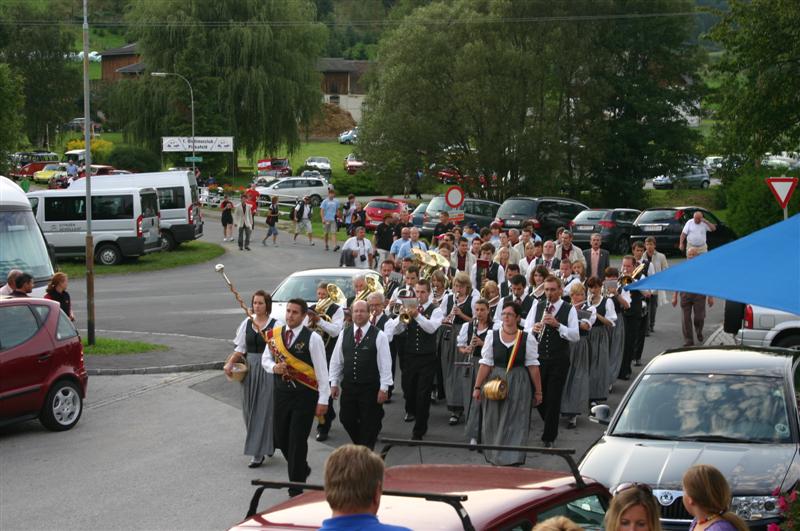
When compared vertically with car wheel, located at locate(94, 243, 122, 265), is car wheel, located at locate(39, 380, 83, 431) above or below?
above

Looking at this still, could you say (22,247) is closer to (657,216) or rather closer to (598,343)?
(598,343)

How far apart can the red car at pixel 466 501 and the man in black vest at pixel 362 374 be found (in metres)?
5.95

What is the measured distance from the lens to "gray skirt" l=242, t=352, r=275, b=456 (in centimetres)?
1161

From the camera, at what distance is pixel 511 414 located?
37.4 ft

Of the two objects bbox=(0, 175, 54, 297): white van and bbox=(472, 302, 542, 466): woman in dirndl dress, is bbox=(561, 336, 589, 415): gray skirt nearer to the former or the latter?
bbox=(472, 302, 542, 466): woman in dirndl dress

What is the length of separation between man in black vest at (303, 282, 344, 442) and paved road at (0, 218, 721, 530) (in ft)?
0.58

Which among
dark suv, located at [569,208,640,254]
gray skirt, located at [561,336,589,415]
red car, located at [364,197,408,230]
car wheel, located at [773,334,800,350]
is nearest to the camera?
gray skirt, located at [561,336,589,415]

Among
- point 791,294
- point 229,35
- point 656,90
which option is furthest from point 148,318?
point 229,35

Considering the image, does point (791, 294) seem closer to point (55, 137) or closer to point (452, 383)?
point (452, 383)

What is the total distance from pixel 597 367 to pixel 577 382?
913mm

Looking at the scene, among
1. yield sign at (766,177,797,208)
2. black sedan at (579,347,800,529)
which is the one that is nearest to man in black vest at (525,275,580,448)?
black sedan at (579,347,800,529)

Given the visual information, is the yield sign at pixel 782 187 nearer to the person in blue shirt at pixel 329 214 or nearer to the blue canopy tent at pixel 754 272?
the blue canopy tent at pixel 754 272

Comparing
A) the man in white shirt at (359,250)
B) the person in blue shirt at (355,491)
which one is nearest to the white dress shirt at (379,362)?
the person in blue shirt at (355,491)

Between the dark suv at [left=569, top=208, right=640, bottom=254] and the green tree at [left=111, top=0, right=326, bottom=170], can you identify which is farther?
the green tree at [left=111, top=0, right=326, bottom=170]
